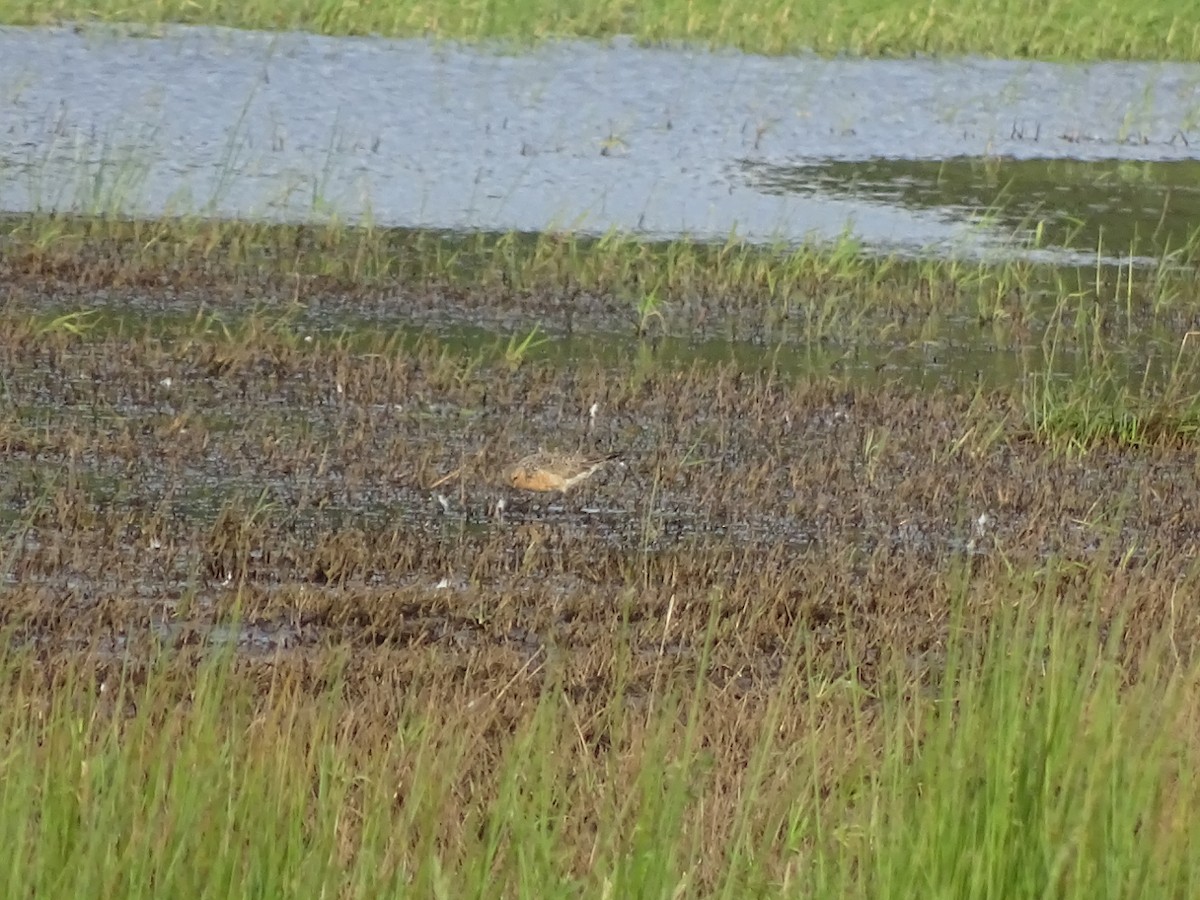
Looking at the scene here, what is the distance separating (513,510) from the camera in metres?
6.51

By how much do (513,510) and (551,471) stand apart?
18 cm

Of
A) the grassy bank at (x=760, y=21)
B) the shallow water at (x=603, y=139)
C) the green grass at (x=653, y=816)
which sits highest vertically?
the green grass at (x=653, y=816)

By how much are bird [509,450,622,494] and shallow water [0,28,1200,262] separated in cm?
473

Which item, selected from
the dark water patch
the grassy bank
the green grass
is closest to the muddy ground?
the green grass

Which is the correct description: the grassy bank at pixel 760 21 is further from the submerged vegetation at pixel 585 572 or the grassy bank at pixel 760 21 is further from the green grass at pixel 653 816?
the green grass at pixel 653 816

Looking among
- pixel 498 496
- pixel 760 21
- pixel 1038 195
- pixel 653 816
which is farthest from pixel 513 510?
pixel 760 21

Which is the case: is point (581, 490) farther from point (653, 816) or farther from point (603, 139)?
point (603, 139)

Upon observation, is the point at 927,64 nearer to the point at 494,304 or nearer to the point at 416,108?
the point at 416,108

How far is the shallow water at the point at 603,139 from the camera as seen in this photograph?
12.3 meters

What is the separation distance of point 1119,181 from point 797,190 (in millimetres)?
2556

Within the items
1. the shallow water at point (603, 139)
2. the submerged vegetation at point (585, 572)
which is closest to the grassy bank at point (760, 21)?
the shallow water at point (603, 139)

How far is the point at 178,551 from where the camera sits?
5801mm

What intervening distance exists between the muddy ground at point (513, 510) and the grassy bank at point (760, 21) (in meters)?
9.34

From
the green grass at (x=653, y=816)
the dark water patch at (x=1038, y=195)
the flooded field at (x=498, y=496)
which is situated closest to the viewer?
the green grass at (x=653, y=816)
